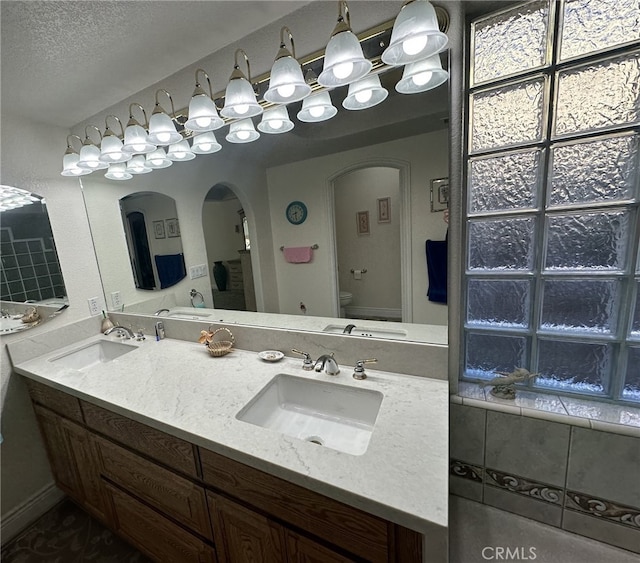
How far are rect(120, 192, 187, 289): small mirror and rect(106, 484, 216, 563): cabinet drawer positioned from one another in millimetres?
1130

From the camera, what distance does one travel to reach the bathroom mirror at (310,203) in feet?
3.40

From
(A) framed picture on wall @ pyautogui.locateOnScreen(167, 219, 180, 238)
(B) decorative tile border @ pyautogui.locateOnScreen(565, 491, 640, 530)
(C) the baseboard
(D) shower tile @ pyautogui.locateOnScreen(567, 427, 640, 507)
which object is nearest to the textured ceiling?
(A) framed picture on wall @ pyautogui.locateOnScreen(167, 219, 180, 238)

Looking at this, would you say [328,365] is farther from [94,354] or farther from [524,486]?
[94,354]

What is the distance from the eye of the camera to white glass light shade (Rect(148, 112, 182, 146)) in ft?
4.02

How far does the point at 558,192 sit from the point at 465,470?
43.4 inches

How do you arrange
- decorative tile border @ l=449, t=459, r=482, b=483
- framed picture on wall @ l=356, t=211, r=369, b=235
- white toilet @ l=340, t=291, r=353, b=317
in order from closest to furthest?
decorative tile border @ l=449, t=459, r=482, b=483, framed picture on wall @ l=356, t=211, r=369, b=235, white toilet @ l=340, t=291, r=353, b=317

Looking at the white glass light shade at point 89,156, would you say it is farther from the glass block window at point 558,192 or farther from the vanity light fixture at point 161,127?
the glass block window at point 558,192

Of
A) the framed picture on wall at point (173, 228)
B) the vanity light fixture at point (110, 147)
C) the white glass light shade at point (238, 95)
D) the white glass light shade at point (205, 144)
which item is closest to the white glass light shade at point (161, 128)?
the white glass light shade at point (205, 144)

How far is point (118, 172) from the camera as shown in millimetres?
1664

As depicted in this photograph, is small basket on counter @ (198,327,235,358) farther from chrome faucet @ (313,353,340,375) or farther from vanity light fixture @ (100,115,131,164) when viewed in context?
vanity light fixture @ (100,115,131,164)

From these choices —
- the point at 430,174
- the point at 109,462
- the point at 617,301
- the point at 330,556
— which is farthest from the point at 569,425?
the point at 109,462

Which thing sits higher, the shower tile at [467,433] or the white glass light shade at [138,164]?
the white glass light shade at [138,164]

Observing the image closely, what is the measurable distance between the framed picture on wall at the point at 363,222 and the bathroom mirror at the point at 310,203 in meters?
0.02

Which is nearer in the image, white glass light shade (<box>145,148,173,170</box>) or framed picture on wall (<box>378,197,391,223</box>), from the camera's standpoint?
framed picture on wall (<box>378,197,391,223</box>)
